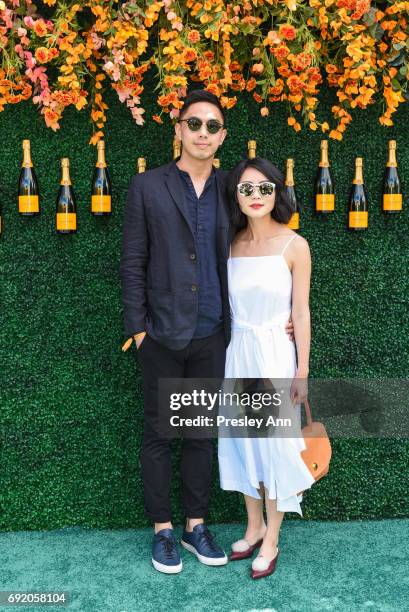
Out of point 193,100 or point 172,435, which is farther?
point 172,435

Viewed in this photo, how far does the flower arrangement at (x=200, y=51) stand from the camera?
8.71 ft

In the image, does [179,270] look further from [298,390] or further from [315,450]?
[315,450]

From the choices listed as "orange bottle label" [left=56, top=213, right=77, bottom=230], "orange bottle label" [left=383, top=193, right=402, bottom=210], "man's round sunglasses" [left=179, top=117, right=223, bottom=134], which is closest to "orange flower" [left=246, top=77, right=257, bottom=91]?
"man's round sunglasses" [left=179, top=117, right=223, bottom=134]

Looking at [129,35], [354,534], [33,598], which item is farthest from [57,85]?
[354,534]

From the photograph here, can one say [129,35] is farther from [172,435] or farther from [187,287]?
[172,435]

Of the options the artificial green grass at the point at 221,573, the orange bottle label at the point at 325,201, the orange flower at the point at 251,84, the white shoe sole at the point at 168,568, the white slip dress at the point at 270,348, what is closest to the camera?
the artificial green grass at the point at 221,573

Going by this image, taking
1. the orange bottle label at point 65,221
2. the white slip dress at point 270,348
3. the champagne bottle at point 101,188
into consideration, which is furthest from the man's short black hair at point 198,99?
the orange bottle label at point 65,221

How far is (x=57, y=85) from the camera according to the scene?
281 centimetres

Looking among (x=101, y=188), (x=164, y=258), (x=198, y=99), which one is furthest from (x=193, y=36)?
(x=164, y=258)

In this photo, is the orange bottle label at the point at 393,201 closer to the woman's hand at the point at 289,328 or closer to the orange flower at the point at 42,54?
the woman's hand at the point at 289,328

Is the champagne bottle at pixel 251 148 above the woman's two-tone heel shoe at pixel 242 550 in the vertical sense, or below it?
above

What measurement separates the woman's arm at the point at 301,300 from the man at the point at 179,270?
0.28 metres

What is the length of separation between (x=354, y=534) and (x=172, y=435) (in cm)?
104

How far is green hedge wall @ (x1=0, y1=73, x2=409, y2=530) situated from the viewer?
306 cm
